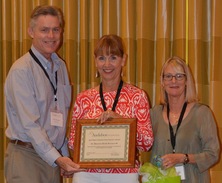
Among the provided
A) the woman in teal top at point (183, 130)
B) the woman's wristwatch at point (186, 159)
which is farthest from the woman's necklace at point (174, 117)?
the woman's wristwatch at point (186, 159)

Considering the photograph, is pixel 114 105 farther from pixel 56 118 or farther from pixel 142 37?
pixel 142 37

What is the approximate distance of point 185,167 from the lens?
2703 mm

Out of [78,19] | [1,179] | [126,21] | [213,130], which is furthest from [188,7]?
[1,179]

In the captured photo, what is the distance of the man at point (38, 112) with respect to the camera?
8.09 feet

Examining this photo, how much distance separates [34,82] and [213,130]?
1.22 meters

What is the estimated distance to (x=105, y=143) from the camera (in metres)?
2.45

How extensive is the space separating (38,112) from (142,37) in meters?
1.44

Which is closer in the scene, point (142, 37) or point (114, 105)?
point (114, 105)

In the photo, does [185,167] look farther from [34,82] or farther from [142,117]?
[34,82]

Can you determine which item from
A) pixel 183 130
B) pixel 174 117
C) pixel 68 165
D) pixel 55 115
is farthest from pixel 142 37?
pixel 68 165

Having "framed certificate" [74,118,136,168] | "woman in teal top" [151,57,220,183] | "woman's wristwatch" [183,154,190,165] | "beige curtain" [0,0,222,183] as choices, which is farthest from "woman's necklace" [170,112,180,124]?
"beige curtain" [0,0,222,183]

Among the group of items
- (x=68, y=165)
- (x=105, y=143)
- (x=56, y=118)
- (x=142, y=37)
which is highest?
(x=142, y=37)

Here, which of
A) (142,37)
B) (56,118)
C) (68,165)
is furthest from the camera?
(142,37)

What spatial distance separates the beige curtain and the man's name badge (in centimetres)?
109
